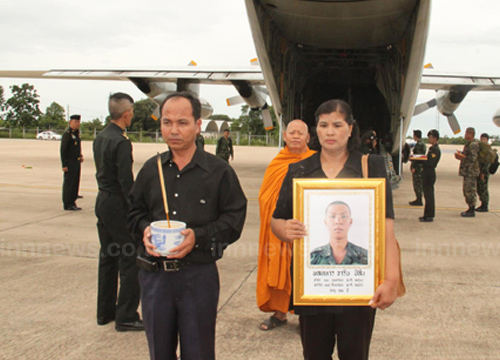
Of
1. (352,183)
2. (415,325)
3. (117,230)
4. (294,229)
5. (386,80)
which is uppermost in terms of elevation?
(386,80)

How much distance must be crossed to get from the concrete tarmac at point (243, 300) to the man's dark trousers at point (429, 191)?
12.2 inches

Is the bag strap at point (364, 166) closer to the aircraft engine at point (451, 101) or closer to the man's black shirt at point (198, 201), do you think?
the man's black shirt at point (198, 201)

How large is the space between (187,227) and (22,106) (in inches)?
2820

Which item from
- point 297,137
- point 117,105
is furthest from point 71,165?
point 297,137

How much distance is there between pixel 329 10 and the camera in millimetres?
7832

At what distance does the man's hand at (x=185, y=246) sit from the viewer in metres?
2.08

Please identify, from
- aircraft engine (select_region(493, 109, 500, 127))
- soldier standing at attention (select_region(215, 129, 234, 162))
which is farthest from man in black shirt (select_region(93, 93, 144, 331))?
aircraft engine (select_region(493, 109, 500, 127))

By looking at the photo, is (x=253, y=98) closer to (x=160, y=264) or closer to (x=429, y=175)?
(x=429, y=175)

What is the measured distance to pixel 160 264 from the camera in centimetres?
223

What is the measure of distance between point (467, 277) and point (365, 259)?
3.38m

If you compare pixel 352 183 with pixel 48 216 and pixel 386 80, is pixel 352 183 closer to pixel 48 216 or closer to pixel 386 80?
pixel 48 216

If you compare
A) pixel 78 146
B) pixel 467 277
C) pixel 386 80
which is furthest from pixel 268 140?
pixel 467 277

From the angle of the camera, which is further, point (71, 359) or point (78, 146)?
point (78, 146)

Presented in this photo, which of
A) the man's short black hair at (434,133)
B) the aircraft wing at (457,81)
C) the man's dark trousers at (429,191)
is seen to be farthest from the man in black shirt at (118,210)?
the aircraft wing at (457,81)
